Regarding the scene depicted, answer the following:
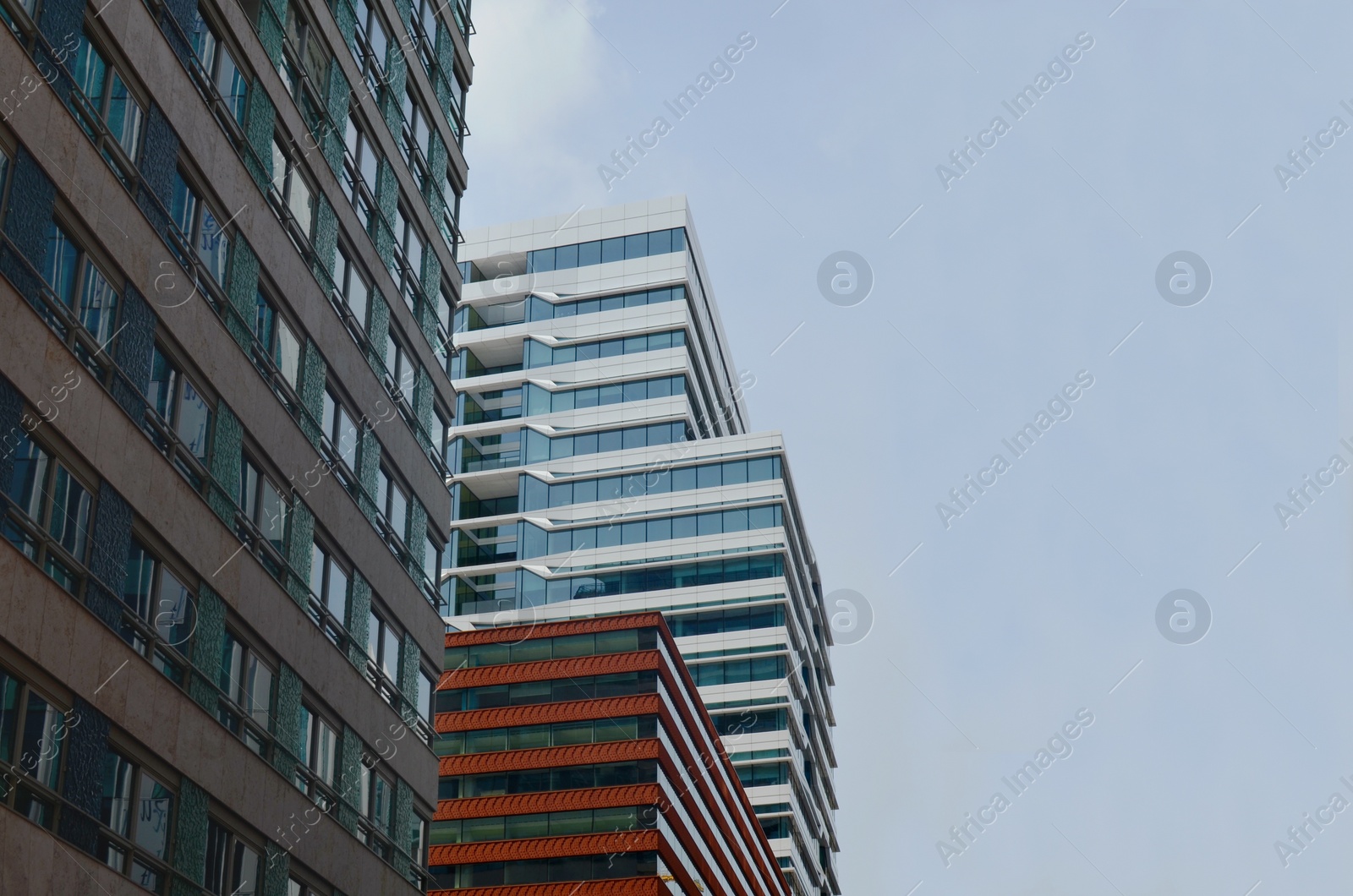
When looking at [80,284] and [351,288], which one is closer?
[80,284]

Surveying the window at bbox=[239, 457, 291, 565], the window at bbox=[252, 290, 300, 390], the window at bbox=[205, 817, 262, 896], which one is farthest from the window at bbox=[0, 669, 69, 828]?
the window at bbox=[252, 290, 300, 390]

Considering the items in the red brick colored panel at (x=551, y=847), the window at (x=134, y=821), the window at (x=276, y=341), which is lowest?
the window at (x=134, y=821)

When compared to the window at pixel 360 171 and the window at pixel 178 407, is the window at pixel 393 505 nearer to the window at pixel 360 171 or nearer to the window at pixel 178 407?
the window at pixel 360 171

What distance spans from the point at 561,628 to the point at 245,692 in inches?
1708

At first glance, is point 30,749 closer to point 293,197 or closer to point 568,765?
point 293,197

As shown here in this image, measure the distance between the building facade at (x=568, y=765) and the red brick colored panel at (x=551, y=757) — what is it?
0.05 meters

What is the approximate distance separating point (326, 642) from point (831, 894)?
332 feet

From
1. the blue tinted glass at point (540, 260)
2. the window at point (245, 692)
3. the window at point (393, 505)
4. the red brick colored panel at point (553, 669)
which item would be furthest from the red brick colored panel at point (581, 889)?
the blue tinted glass at point (540, 260)

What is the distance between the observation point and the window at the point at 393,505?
105 ft

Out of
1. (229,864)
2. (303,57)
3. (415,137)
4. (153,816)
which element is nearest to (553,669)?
(415,137)

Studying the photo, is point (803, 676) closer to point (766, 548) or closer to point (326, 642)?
point (766, 548)

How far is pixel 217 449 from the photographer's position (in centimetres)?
2412

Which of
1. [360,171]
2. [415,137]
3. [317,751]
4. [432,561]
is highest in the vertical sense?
[415,137]

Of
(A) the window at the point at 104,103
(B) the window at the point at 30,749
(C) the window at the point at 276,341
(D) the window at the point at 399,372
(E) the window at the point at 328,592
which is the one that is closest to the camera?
(B) the window at the point at 30,749
